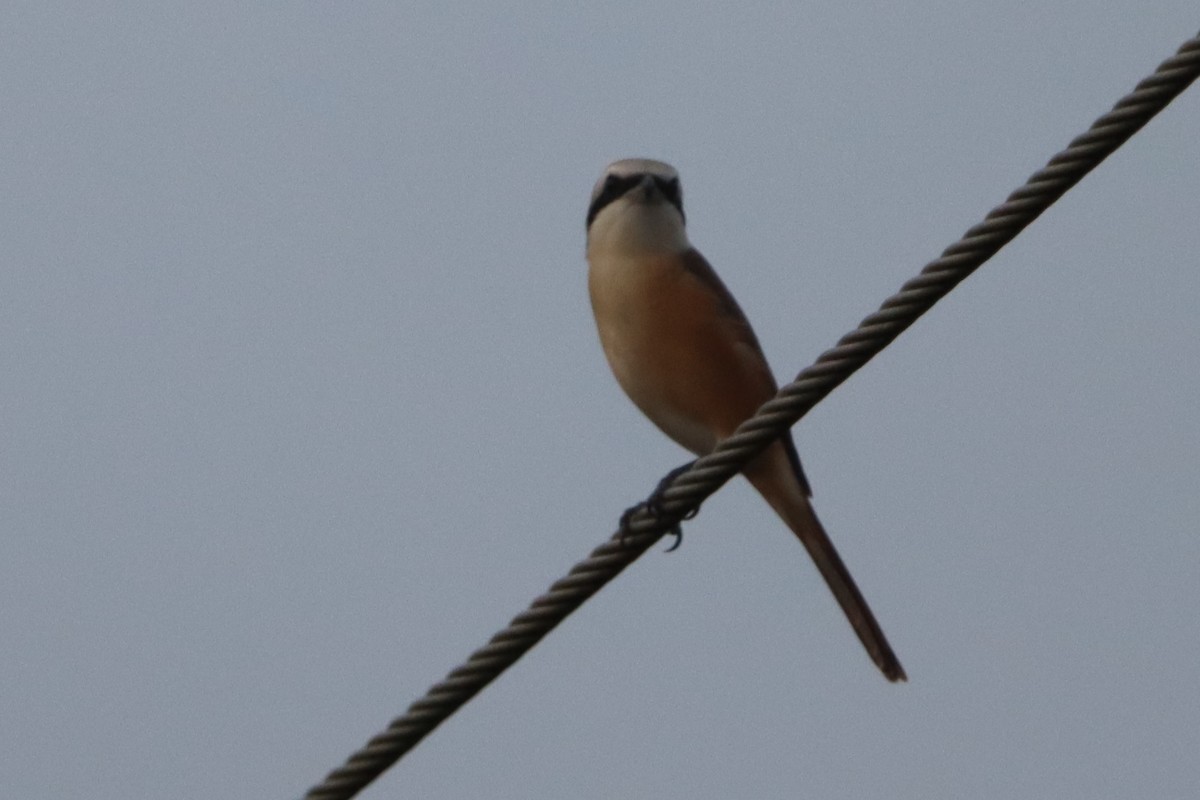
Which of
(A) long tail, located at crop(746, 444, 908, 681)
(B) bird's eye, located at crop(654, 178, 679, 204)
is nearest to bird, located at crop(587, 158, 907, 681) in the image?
(A) long tail, located at crop(746, 444, 908, 681)

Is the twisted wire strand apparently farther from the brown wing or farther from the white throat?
the white throat

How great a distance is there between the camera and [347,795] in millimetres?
3719

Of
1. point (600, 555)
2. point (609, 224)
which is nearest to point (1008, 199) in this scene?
point (600, 555)

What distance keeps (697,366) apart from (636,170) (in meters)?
1.16

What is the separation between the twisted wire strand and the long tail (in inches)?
74.9

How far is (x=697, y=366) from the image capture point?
235 inches

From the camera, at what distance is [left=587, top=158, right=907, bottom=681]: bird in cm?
597

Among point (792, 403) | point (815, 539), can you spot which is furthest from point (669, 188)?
point (792, 403)

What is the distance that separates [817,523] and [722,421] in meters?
0.45

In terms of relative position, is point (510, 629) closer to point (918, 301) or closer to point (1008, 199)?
point (918, 301)

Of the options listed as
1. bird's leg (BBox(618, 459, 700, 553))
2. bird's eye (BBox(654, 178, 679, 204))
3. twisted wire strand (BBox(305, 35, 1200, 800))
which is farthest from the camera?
bird's eye (BBox(654, 178, 679, 204))

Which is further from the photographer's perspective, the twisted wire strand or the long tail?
the long tail

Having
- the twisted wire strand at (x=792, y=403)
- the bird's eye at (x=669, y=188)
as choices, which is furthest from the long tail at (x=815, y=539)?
the twisted wire strand at (x=792, y=403)

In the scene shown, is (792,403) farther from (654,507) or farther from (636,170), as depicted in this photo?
(636,170)
